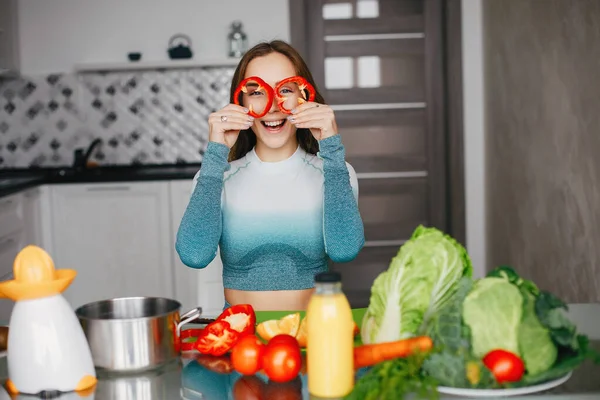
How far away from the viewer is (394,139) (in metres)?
5.00

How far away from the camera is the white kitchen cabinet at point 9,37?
4.48 meters

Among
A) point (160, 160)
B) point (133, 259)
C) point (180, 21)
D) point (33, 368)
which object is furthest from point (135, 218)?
point (33, 368)

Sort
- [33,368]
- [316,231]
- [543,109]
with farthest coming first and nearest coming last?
[543,109] → [316,231] → [33,368]

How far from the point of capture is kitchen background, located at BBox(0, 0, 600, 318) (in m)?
4.30

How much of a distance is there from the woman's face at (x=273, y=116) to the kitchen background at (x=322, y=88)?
2.19m

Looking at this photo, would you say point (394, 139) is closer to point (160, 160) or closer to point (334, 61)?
point (334, 61)

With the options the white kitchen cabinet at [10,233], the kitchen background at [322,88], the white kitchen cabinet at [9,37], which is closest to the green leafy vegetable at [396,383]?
the white kitchen cabinet at [10,233]

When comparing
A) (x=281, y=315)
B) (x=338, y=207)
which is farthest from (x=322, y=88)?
(x=281, y=315)

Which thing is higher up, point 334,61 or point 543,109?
point 334,61

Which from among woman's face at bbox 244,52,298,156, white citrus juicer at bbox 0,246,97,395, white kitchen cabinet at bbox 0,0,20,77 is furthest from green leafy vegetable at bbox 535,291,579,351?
white kitchen cabinet at bbox 0,0,20,77

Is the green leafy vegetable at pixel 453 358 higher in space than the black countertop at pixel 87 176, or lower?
lower

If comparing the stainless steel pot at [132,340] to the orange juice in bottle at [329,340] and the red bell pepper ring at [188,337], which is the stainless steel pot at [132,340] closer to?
the red bell pepper ring at [188,337]

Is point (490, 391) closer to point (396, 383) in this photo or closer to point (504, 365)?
point (504, 365)

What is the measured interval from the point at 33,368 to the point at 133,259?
3.11 m
